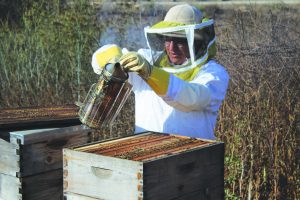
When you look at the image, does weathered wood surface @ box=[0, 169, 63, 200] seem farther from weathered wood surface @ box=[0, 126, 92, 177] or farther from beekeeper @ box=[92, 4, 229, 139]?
beekeeper @ box=[92, 4, 229, 139]

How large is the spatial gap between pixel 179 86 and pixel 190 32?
46 centimetres

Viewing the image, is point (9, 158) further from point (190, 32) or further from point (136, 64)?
point (190, 32)

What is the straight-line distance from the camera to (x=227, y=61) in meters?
4.25

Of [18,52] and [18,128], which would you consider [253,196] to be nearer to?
[18,128]

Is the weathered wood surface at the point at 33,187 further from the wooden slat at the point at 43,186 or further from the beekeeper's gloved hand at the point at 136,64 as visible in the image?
the beekeeper's gloved hand at the point at 136,64

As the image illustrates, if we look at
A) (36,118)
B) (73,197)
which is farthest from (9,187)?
(73,197)

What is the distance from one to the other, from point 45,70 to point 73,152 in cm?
381

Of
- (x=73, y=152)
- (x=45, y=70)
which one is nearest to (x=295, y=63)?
(x=73, y=152)

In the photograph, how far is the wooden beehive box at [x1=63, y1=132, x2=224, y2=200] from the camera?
211 cm

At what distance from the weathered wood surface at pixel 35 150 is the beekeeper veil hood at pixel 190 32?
0.69m

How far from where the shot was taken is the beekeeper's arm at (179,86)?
2389 millimetres

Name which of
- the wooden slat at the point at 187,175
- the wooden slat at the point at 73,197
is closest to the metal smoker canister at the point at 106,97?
the wooden slat at the point at 73,197

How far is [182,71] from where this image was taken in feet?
9.49

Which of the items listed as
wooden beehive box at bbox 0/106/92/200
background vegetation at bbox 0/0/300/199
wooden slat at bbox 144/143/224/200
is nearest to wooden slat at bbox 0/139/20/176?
wooden beehive box at bbox 0/106/92/200
